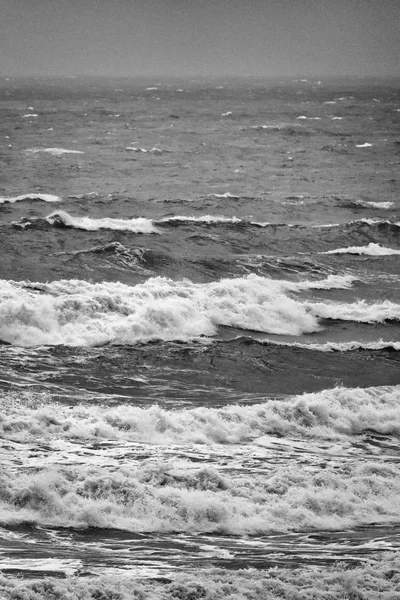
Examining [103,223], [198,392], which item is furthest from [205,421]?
[103,223]

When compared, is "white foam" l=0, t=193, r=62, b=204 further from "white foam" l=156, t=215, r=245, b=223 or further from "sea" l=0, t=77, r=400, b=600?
"white foam" l=156, t=215, r=245, b=223

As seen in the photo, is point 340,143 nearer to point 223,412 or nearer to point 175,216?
point 175,216

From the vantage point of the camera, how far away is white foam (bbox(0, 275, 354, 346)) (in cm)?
1966

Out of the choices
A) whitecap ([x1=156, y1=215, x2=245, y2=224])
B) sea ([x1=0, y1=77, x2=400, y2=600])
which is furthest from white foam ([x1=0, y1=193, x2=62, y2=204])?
whitecap ([x1=156, y1=215, x2=245, y2=224])

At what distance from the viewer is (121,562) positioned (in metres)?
10.6

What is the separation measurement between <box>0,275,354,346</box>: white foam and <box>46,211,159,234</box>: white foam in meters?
7.20

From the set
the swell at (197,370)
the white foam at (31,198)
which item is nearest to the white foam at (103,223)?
the white foam at (31,198)

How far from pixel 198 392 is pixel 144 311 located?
4135mm

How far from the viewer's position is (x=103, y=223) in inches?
1238

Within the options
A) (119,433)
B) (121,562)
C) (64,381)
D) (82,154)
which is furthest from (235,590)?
(82,154)

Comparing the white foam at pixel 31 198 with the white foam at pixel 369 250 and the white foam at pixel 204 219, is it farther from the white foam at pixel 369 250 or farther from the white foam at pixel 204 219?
the white foam at pixel 369 250

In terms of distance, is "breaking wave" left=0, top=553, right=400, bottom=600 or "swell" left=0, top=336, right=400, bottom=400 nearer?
"breaking wave" left=0, top=553, right=400, bottom=600

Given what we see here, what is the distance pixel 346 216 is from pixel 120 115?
5079cm

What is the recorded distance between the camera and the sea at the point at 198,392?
10797mm
